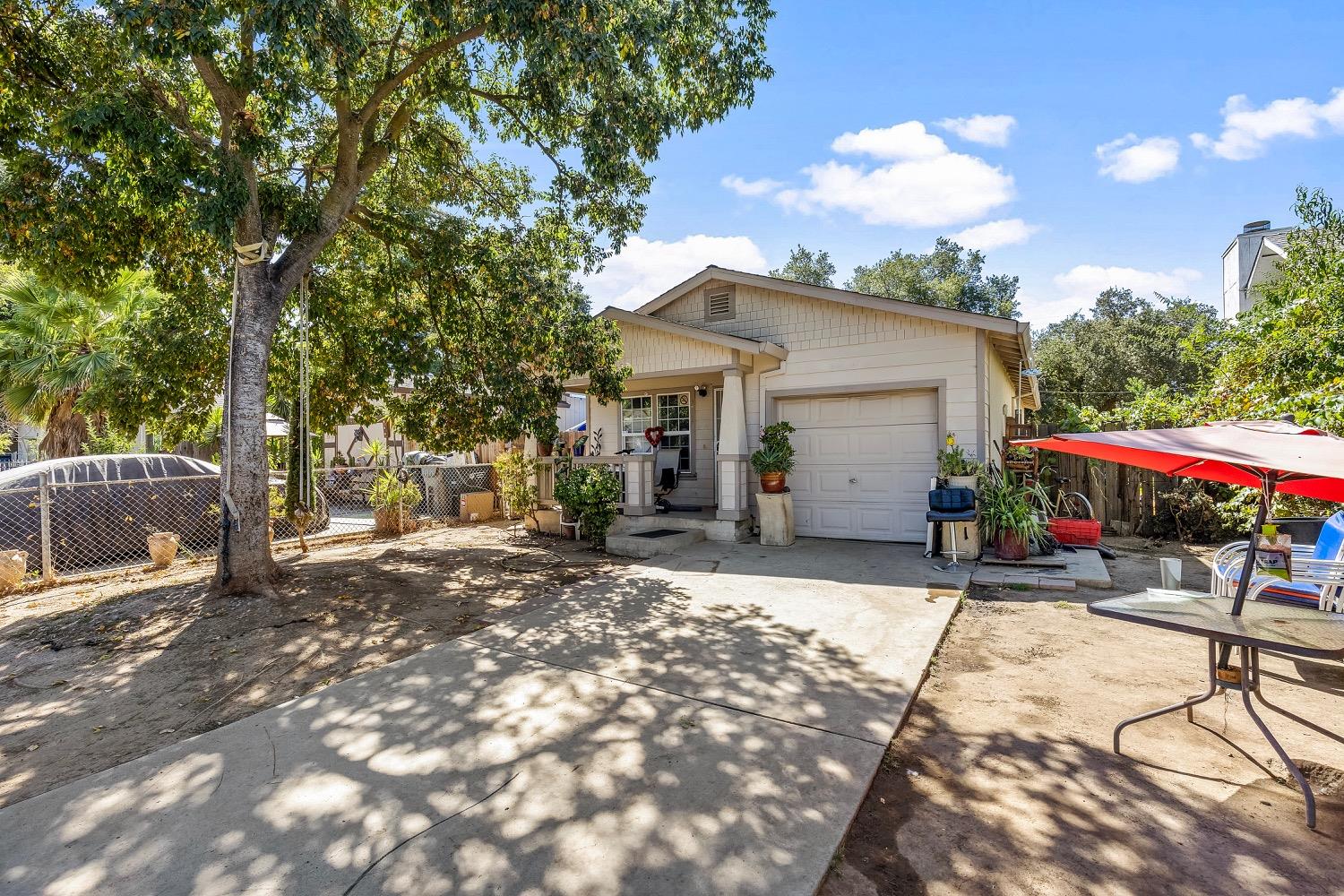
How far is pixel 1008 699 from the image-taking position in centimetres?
356

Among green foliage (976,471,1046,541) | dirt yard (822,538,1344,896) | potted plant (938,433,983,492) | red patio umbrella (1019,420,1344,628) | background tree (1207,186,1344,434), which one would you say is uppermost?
background tree (1207,186,1344,434)

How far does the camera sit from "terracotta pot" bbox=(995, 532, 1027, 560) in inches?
284

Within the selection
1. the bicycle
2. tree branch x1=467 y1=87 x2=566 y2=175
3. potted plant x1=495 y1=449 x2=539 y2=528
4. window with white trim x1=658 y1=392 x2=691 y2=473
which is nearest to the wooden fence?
the bicycle

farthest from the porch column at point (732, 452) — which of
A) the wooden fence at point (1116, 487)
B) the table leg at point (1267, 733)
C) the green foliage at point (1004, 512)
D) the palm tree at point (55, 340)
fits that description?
the palm tree at point (55, 340)

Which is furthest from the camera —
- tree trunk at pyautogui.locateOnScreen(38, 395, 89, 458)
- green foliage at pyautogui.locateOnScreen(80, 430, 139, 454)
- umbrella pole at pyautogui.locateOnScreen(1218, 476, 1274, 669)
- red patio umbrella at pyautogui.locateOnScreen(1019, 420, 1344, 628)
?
green foliage at pyautogui.locateOnScreen(80, 430, 139, 454)

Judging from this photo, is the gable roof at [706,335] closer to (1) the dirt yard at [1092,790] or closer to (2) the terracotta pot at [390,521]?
(2) the terracotta pot at [390,521]

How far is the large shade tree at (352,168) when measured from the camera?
4918mm

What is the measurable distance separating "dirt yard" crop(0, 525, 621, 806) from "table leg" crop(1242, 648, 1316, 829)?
191 inches

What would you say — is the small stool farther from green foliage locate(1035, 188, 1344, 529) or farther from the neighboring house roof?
green foliage locate(1035, 188, 1344, 529)

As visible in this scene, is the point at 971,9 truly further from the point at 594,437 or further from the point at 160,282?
the point at 160,282

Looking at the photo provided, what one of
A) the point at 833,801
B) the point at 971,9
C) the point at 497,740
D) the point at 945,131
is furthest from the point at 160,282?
the point at 945,131

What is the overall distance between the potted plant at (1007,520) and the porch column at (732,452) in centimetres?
327

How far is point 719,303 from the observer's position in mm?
10078

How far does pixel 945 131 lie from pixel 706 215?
16.1 ft
